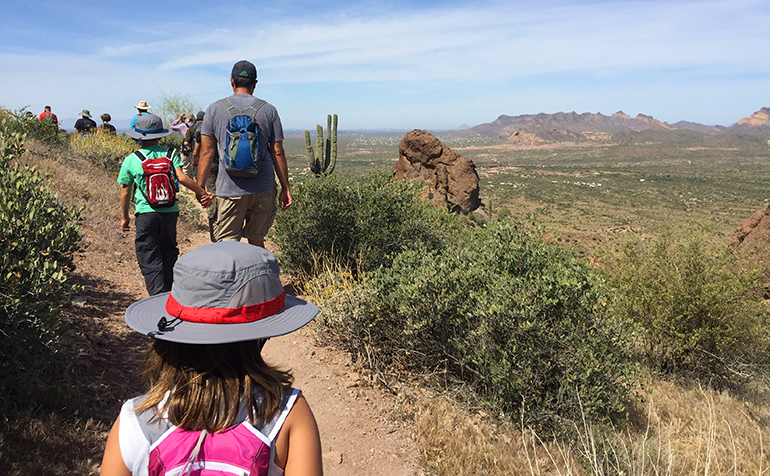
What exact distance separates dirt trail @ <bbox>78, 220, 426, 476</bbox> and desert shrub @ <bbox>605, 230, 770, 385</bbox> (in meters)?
3.47

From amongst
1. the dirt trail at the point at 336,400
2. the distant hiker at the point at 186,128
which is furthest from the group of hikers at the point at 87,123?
the dirt trail at the point at 336,400

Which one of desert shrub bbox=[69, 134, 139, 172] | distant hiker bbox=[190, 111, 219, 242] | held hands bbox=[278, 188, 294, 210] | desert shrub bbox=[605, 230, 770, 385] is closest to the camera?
held hands bbox=[278, 188, 294, 210]

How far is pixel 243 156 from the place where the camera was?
3752 mm

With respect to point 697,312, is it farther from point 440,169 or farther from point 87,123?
point 440,169

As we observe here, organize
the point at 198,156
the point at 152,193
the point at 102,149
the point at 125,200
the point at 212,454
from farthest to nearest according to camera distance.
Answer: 1. the point at 102,149
2. the point at 198,156
3. the point at 125,200
4. the point at 152,193
5. the point at 212,454

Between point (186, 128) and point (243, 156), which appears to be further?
point (186, 128)

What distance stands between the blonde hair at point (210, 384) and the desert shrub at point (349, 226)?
13.5 ft

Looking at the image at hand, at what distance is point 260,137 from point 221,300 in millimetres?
2907

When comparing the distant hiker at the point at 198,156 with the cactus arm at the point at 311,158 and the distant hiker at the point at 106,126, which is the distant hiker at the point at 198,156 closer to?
the cactus arm at the point at 311,158

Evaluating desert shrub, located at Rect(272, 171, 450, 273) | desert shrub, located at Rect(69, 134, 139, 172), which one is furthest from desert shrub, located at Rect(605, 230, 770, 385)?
desert shrub, located at Rect(69, 134, 139, 172)

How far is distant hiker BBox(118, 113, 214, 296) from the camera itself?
3832mm

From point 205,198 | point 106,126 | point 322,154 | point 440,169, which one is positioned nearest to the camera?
point 205,198

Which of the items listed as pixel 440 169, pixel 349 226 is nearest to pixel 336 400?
pixel 349 226

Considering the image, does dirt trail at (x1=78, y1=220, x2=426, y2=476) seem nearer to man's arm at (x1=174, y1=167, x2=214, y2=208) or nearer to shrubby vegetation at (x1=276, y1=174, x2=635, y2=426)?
shrubby vegetation at (x1=276, y1=174, x2=635, y2=426)
